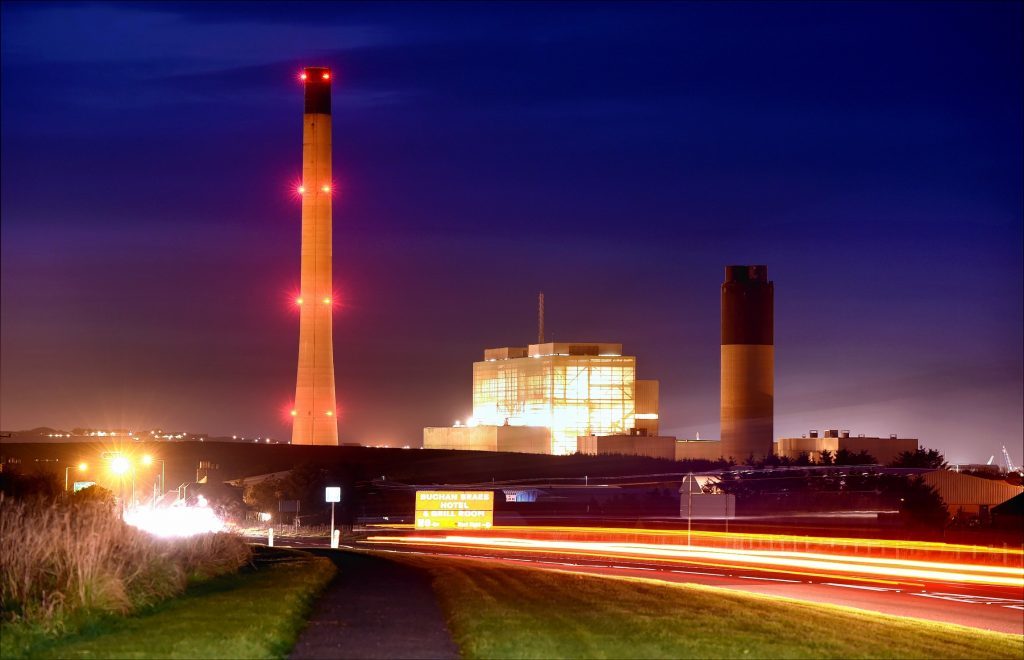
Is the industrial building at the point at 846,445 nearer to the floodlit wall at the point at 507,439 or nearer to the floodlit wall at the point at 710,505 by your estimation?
the floodlit wall at the point at 507,439

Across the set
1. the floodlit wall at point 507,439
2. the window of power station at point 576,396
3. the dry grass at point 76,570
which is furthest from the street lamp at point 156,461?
the dry grass at point 76,570

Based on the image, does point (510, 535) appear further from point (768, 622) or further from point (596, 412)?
point (596, 412)

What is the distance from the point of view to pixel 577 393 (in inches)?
5162

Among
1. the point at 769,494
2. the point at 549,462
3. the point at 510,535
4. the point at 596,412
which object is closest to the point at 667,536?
the point at 510,535

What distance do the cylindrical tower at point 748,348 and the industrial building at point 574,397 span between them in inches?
608

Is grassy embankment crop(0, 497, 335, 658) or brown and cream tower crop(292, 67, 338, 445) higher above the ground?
brown and cream tower crop(292, 67, 338, 445)

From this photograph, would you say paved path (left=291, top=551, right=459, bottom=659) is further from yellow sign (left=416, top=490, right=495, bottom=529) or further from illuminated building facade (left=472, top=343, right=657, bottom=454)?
illuminated building facade (left=472, top=343, right=657, bottom=454)

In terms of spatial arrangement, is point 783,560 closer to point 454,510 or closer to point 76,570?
point 454,510

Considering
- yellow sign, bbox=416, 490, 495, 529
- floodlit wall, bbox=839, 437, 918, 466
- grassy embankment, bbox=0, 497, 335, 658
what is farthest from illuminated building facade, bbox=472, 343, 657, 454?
grassy embankment, bbox=0, 497, 335, 658

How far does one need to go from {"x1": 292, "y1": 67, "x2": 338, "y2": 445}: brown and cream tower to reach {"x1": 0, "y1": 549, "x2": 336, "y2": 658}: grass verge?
86.6 m

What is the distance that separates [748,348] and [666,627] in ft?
307

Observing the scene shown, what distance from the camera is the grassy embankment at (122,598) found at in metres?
17.0

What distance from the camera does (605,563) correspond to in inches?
1905

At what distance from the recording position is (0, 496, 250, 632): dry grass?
63.2 feet
